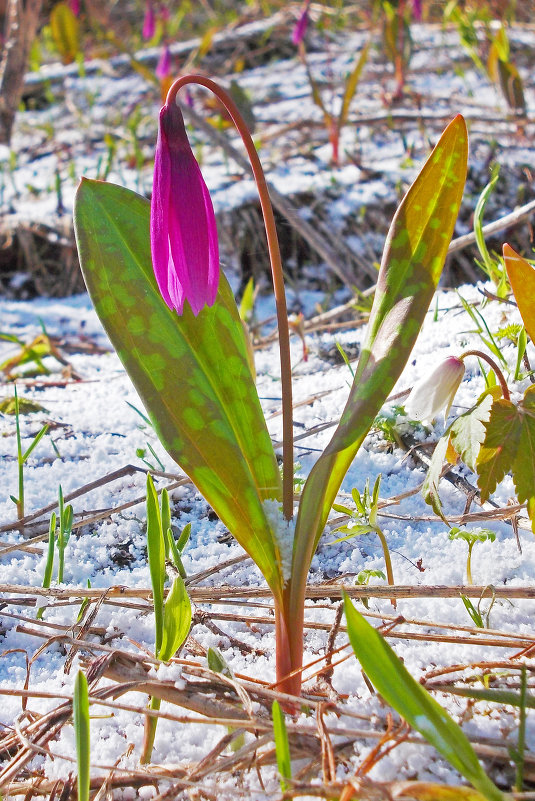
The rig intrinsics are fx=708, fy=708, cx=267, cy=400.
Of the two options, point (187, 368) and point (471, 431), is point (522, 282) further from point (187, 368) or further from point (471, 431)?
point (187, 368)

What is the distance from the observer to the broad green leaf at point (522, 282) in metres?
0.80

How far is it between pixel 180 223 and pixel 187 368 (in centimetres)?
17

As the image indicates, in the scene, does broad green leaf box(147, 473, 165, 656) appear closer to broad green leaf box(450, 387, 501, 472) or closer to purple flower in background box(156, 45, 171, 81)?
broad green leaf box(450, 387, 501, 472)

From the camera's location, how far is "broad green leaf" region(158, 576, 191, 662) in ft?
2.31

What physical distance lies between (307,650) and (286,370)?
353 mm

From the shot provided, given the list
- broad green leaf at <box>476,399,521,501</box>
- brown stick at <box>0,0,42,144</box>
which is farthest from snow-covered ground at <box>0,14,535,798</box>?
brown stick at <box>0,0,42,144</box>

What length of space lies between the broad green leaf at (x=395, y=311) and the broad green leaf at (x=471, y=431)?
0.32 feet

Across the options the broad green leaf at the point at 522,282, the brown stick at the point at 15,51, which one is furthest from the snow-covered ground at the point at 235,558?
the brown stick at the point at 15,51

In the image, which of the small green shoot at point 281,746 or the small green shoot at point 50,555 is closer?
the small green shoot at point 281,746

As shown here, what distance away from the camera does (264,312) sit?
9.44 ft

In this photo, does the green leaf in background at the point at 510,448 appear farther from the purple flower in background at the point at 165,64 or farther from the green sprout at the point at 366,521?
the purple flower in background at the point at 165,64

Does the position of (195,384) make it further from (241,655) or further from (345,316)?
(345,316)

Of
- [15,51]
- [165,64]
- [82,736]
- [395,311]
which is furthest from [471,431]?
[15,51]

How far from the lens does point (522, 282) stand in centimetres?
81
